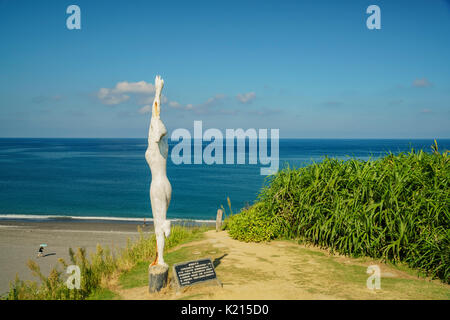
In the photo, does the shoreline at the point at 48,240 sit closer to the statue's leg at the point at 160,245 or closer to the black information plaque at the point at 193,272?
the statue's leg at the point at 160,245

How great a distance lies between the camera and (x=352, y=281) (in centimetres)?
725

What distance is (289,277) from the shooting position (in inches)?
295

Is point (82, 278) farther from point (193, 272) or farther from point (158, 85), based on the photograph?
point (158, 85)

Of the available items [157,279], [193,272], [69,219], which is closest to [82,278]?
[157,279]

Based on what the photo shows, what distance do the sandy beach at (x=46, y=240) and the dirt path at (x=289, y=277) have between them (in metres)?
7.48

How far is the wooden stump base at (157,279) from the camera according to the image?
253 inches

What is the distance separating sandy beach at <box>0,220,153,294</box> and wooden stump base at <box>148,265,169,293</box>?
7.98m

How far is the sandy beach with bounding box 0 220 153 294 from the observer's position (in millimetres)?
13594

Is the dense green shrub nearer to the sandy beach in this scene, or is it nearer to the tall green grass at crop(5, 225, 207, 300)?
the tall green grass at crop(5, 225, 207, 300)

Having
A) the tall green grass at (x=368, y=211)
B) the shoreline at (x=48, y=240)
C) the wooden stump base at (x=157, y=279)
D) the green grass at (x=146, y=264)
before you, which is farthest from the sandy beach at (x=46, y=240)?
the tall green grass at (x=368, y=211)

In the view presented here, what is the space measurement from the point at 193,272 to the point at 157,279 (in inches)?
30.3
